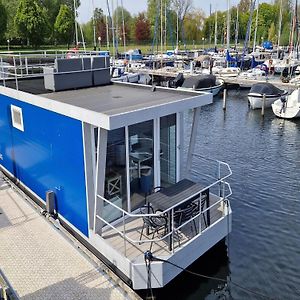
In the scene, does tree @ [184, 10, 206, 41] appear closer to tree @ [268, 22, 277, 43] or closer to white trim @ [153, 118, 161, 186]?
tree @ [268, 22, 277, 43]

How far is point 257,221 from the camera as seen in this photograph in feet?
43.3

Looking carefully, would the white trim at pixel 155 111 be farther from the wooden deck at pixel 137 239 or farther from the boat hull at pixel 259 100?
the boat hull at pixel 259 100

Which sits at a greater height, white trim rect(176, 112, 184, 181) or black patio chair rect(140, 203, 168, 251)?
white trim rect(176, 112, 184, 181)

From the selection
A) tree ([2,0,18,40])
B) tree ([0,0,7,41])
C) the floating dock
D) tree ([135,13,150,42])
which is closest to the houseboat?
the floating dock

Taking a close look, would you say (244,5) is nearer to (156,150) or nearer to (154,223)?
(156,150)

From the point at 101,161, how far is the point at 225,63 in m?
45.2

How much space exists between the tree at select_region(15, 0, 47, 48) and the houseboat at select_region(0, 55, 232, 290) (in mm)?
59309

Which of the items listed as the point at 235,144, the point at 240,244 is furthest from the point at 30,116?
the point at 235,144

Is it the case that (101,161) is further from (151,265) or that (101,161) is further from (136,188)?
(151,265)

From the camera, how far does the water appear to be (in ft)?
31.9

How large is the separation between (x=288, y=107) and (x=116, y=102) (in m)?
22.1

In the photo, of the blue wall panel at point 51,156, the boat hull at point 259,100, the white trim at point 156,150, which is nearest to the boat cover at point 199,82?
the boat hull at point 259,100

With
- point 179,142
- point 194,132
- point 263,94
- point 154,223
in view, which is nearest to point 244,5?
point 263,94

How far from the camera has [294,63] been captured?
49094 mm
